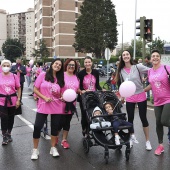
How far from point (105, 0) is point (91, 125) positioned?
48610 millimetres

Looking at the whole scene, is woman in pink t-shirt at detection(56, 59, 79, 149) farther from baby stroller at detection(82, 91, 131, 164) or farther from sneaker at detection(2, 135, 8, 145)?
sneaker at detection(2, 135, 8, 145)

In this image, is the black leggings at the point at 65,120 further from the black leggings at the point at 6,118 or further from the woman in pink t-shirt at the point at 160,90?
the woman in pink t-shirt at the point at 160,90

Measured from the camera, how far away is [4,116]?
5.57m

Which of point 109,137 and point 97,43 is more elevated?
point 97,43

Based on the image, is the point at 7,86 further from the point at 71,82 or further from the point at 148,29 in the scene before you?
the point at 148,29

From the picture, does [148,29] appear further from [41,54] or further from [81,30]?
[41,54]

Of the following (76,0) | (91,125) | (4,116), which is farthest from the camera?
(76,0)

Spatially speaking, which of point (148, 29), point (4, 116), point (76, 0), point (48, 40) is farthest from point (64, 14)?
point (4, 116)

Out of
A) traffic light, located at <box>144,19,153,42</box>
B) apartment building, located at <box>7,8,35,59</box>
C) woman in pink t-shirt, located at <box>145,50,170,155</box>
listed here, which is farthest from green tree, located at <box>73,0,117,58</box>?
apartment building, located at <box>7,8,35,59</box>

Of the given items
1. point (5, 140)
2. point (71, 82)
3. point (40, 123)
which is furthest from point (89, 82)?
point (5, 140)

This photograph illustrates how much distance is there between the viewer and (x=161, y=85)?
4.71 meters

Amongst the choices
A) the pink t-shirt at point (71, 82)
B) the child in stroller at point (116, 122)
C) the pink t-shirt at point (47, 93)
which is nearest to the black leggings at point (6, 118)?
the pink t-shirt at point (47, 93)

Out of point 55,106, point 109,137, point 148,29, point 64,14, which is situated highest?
point 64,14

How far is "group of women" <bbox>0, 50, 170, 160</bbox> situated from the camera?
461cm
